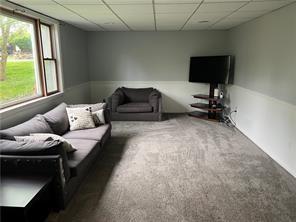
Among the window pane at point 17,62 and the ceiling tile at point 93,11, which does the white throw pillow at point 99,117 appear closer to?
the window pane at point 17,62

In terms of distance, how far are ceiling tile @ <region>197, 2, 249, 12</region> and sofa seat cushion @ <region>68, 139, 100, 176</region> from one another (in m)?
2.49

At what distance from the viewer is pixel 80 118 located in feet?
12.1

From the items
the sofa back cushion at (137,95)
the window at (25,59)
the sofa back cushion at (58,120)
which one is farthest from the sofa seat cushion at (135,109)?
the sofa back cushion at (58,120)

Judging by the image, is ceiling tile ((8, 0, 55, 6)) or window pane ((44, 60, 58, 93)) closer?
ceiling tile ((8, 0, 55, 6))

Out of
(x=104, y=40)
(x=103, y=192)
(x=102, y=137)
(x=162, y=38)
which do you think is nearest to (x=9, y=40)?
(x=102, y=137)

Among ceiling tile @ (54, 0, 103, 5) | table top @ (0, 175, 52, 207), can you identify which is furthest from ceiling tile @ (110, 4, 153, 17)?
table top @ (0, 175, 52, 207)

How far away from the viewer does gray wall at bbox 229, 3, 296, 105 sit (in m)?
3.03

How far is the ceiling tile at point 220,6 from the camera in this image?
10.2ft

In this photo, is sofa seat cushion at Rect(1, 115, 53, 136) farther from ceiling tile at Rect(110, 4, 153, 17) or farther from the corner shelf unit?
the corner shelf unit

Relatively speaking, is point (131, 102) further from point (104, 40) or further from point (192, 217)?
point (192, 217)

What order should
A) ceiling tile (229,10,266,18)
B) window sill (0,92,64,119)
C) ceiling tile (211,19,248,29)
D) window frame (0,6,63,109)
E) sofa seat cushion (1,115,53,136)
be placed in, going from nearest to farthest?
sofa seat cushion (1,115,53,136) < window sill (0,92,64,119) < window frame (0,6,63,109) < ceiling tile (229,10,266,18) < ceiling tile (211,19,248,29)

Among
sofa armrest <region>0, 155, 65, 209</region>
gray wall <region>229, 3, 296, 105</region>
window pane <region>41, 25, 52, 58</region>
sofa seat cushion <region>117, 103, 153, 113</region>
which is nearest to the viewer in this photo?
sofa armrest <region>0, 155, 65, 209</region>

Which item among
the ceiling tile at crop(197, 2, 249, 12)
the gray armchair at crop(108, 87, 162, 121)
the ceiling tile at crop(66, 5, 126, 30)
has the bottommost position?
the gray armchair at crop(108, 87, 162, 121)

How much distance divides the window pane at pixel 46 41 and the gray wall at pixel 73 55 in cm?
30
